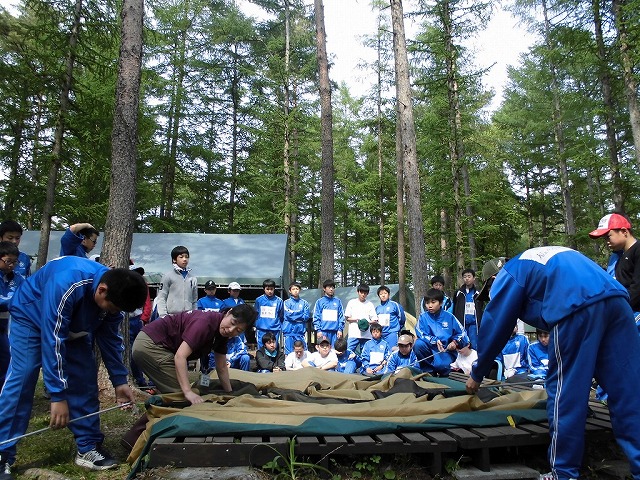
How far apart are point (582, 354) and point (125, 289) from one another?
271 centimetres

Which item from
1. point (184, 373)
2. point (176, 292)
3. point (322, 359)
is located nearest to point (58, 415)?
point (184, 373)

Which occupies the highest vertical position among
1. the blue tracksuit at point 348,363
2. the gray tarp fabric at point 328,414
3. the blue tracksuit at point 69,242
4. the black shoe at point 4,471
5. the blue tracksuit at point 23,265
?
the blue tracksuit at point 69,242

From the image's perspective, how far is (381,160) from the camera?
2066 cm

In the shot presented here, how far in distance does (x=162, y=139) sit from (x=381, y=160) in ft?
30.4

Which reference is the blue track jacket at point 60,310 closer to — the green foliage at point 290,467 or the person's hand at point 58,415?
the person's hand at point 58,415

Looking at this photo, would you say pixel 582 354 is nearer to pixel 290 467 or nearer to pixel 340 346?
pixel 290 467

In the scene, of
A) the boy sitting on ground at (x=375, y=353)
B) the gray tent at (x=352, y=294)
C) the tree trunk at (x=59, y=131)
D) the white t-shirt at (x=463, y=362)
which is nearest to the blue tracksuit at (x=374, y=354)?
the boy sitting on ground at (x=375, y=353)

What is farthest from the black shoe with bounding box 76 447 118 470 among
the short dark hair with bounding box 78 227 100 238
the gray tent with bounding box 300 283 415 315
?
the gray tent with bounding box 300 283 415 315

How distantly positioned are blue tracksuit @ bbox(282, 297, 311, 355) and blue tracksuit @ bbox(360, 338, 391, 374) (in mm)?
1824

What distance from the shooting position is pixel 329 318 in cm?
873

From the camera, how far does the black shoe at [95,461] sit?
10.1 feet

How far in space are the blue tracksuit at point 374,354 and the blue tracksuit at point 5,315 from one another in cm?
481

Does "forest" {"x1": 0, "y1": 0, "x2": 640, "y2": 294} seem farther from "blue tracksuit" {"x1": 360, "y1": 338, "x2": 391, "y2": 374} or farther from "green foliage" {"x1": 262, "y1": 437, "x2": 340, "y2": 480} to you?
"green foliage" {"x1": 262, "y1": 437, "x2": 340, "y2": 480}

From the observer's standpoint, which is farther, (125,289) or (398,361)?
(398,361)
